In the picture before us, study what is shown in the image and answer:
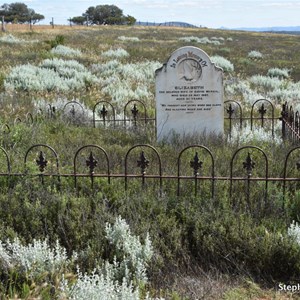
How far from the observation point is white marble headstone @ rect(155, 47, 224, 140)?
7160mm

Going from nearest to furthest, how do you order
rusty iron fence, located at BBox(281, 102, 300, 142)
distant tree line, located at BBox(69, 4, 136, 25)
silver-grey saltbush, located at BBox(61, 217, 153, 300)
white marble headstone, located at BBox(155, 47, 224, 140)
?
silver-grey saltbush, located at BBox(61, 217, 153, 300), rusty iron fence, located at BBox(281, 102, 300, 142), white marble headstone, located at BBox(155, 47, 224, 140), distant tree line, located at BBox(69, 4, 136, 25)

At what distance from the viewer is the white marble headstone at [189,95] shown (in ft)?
23.5

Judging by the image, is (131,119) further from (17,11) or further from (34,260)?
(17,11)

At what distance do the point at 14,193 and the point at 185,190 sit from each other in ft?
5.78

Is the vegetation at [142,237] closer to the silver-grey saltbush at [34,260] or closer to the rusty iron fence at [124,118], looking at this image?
the silver-grey saltbush at [34,260]

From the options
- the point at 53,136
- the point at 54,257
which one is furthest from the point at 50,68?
the point at 54,257

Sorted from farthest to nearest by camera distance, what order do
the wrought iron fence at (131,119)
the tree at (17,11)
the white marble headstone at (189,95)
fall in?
the tree at (17,11) < the wrought iron fence at (131,119) < the white marble headstone at (189,95)

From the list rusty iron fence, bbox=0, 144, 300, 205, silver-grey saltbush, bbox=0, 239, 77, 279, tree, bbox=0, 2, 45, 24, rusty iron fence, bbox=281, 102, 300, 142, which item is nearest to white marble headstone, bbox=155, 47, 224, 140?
rusty iron fence, bbox=281, 102, 300, 142

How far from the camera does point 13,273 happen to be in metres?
3.54

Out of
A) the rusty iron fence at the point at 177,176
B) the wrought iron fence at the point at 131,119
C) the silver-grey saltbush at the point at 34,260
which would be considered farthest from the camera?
the wrought iron fence at the point at 131,119

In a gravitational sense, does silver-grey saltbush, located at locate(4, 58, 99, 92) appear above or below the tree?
below

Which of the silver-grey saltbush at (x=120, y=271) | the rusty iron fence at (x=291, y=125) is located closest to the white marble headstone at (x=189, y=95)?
the rusty iron fence at (x=291, y=125)

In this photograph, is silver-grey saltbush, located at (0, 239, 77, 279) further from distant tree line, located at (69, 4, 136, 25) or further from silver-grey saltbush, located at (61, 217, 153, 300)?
distant tree line, located at (69, 4, 136, 25)

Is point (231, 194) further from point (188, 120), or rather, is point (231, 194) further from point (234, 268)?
point (188, 120)
